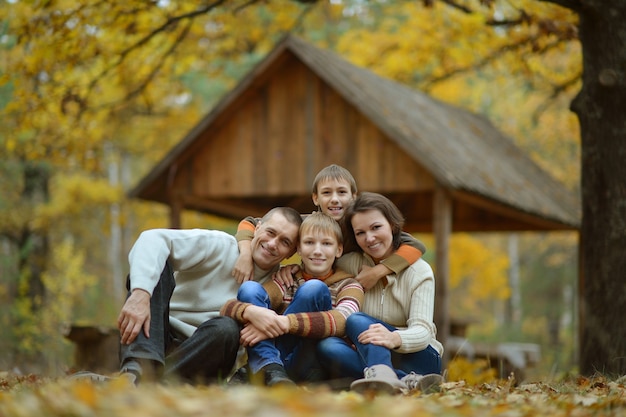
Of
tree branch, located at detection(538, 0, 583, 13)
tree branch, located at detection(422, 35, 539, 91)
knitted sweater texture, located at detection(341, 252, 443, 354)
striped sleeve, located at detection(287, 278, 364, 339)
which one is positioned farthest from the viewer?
tree branch, located at detection(422, 35, 539, 91)

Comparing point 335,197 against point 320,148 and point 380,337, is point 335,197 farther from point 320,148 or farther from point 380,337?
point 320,148

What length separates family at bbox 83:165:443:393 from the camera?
4223 mm

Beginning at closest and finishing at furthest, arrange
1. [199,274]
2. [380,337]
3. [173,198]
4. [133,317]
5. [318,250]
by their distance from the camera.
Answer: [133,317] → [380,337] → [318,250] → [199,274] → [173,198]

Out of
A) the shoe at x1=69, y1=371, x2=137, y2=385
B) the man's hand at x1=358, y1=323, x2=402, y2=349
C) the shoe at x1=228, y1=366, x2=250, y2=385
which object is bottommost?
the shoe at x1=228, y1=366, x2=250, y2=385

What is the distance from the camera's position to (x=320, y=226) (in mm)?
4633

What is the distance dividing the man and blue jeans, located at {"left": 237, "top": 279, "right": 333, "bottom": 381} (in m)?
0.16

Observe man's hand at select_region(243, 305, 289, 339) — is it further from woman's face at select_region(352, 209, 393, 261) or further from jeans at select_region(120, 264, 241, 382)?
woman's face at select_region(352, 209, 393, 261)

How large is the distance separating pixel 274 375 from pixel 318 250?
0.80 metres

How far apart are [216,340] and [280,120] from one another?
8.13 meters

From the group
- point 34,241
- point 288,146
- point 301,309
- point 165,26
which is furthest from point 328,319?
point 34,241

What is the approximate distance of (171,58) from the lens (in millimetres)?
12422

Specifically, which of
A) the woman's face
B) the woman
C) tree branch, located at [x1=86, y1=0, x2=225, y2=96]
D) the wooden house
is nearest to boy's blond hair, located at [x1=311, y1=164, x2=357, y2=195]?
the woman

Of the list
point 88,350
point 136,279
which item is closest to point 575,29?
point 136,279

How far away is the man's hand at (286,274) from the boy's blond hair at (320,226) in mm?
258
